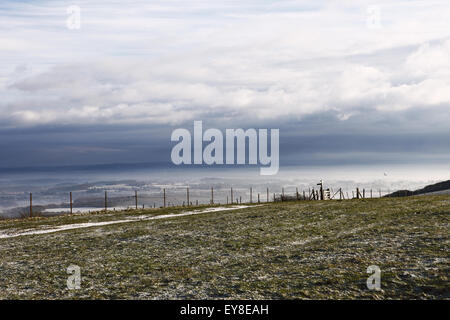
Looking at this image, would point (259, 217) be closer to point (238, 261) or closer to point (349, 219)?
point (349, 219)

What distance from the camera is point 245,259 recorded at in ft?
76.0

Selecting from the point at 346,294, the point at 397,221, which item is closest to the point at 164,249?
the point at 346,294

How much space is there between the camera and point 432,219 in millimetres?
32531

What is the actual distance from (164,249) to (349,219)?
51.5ft

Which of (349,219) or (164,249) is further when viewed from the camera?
(349,219)

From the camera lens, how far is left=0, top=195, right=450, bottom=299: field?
17.3 meters

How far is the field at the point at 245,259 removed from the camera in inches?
681

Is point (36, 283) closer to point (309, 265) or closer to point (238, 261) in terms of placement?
point (238, 261)

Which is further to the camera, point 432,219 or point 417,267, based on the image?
point 432,219
